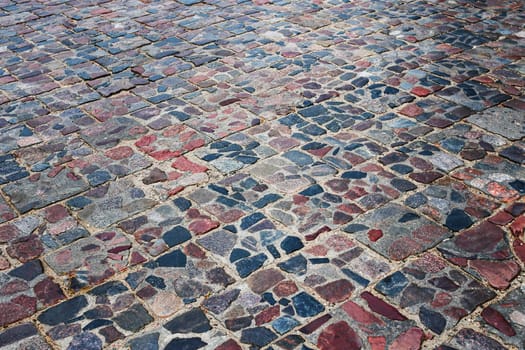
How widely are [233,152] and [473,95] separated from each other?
2.15 metres

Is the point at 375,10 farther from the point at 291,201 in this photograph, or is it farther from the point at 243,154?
the point at 291,201

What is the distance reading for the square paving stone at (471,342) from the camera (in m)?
3.15

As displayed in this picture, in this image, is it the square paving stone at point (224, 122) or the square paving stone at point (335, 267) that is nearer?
the square paving stone at point (335, 267)

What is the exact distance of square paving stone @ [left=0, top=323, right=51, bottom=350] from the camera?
10.8ft

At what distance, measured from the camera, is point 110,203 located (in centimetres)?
435

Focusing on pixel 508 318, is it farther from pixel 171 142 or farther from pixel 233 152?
pixel 171 142

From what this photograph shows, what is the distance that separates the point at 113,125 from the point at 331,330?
2.79 meters

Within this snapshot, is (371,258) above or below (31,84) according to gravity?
above

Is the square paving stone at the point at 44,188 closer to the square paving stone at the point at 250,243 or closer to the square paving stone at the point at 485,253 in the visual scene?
the square paving stone at the point at 250,243

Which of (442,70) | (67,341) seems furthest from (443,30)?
(67,341)

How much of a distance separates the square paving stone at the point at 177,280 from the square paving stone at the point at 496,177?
1832 millimetres

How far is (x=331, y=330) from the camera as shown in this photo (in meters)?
3.27

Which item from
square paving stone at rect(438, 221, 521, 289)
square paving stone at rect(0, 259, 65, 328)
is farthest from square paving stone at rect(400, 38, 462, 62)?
square paving stone at rect(0, 259, 65, 328)

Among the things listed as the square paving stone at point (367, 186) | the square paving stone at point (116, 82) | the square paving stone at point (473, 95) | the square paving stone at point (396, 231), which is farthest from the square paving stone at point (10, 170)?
the square paving stone at point (473, 95)
